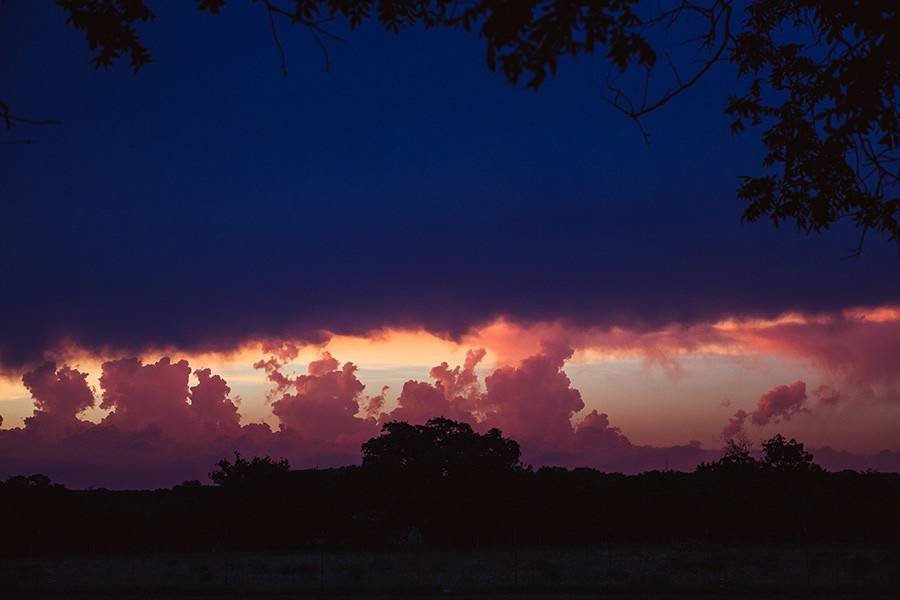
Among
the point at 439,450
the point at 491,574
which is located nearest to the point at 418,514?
the point at 439,450

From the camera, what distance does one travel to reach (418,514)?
58.1 metres

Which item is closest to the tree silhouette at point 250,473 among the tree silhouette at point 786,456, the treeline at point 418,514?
the treeline at point 418,514

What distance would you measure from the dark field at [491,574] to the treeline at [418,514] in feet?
16.4

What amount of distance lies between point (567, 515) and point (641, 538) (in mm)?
5453

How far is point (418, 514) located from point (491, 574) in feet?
57.0

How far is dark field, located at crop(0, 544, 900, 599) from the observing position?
117 ft

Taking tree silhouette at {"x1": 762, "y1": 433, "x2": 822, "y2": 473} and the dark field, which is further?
tree silhouette at {"x1": 762, "y1": 433, "x2": 822, "y2": 473}

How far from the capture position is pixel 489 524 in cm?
5678

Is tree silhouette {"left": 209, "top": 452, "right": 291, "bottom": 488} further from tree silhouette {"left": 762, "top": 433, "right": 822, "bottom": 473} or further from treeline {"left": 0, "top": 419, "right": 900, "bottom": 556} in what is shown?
tree silhouette {"left": 762, "top": 433, "right": 822, "bottom": 473}

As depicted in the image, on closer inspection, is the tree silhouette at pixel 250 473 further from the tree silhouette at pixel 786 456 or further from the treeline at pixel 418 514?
the tree silhouette at pixel 786 456

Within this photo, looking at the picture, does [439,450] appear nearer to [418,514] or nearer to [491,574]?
[418,514]

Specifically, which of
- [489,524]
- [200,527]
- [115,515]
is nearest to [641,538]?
[489,524]

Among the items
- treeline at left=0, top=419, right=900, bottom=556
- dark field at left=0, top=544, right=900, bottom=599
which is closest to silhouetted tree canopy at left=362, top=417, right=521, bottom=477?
treeline at left=0, top=419, right=900, bottom=556

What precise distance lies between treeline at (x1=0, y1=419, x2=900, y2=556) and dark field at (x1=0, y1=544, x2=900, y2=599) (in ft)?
16.4
